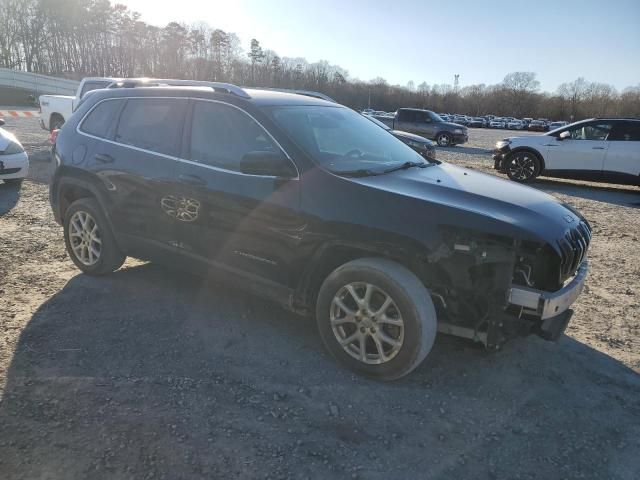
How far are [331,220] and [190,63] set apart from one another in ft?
259

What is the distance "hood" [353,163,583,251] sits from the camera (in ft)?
9.18

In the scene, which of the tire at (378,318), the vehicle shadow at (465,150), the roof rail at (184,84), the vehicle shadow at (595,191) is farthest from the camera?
the vehicle shadow at (465,150)

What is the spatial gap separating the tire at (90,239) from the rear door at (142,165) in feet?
0.76

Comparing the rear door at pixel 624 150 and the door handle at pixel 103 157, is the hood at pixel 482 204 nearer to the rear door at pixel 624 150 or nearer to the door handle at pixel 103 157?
the door handle at pixel 103 157

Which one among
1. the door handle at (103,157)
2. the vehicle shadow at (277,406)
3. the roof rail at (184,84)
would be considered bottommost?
the vehicle shadow at (277,406)

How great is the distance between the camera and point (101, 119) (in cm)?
452

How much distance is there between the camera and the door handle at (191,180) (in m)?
3.65

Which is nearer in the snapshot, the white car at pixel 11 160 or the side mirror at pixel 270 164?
the side mirror at pixel 270 164

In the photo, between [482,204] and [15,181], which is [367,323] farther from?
[15,181]

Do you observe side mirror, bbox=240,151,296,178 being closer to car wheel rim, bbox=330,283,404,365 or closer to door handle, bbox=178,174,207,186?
door handle, bbox=178,174,207,186

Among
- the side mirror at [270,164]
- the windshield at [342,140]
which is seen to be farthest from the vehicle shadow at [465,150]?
the side mirror at [270,164]

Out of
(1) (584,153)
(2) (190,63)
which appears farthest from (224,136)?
(2) (190,63)

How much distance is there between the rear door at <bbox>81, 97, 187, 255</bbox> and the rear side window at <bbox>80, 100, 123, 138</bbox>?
0.33 ft

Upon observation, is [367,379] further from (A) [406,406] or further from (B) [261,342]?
(B) [261,342]
